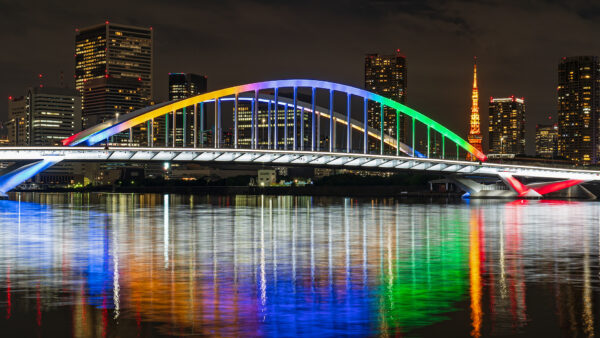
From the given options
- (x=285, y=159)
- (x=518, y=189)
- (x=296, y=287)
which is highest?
(x=285, y=159)

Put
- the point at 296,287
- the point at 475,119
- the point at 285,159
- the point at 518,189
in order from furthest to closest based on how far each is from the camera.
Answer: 1. the point at 475,119
2. the point at 518,189
3. the point at 285,159
4. the point at 296,287

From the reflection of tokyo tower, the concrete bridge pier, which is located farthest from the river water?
the reflection of tokyo tower

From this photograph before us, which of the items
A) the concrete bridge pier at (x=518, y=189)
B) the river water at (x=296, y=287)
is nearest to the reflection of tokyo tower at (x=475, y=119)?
the concrete bridge pier at (x=518, y=189)

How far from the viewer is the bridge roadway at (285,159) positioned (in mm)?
77875

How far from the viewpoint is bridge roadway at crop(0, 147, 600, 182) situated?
77.9 metres

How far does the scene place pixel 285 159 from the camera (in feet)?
293

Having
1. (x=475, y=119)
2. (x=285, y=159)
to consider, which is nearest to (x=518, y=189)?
(x=285, y=159)

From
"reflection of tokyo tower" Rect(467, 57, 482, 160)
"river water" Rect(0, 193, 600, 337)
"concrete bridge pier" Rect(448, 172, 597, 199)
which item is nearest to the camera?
"river water" Rect(0, 193, 600, 337)

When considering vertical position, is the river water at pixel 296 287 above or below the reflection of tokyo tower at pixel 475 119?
below

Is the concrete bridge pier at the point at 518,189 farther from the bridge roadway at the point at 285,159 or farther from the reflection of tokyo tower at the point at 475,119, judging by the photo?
the reflection of tokyo tower at the point at 475,119

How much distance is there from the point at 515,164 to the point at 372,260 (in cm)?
8992

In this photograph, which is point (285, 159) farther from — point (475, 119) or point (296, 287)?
point (475, 119)

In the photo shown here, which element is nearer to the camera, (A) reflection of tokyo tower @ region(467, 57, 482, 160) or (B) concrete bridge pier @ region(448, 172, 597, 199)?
(B) concrete bridge pier @ region(448, 172, 597, 199)

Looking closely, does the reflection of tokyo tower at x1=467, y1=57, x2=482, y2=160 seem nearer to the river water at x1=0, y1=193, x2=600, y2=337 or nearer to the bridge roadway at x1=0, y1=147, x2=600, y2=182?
the bridge roadway at x1=0, y1=147, x2=600, y2=182
